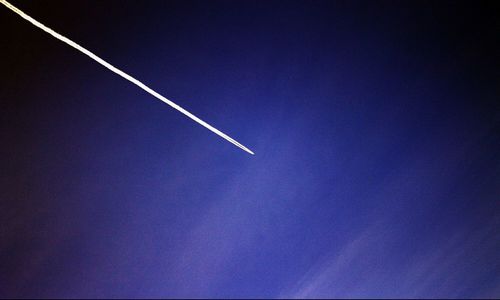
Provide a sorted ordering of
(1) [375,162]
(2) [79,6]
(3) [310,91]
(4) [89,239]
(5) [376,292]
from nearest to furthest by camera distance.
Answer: (2) [79,6], (3) [310,91], (1) [375,162], (4) [89,239], (5) [376,292]

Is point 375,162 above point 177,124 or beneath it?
above

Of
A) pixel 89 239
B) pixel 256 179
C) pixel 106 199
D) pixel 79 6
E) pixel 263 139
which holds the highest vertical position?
pixel 79 6

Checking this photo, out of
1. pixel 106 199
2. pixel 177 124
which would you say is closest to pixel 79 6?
pixel 177 124

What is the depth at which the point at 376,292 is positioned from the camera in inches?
71.1

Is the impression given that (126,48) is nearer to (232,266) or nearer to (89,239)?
(89,239)

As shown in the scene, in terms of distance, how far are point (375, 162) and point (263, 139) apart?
17.9 inches

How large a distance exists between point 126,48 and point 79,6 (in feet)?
0.56

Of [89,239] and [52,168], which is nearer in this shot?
[52,168]

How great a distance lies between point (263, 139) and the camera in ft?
4.39

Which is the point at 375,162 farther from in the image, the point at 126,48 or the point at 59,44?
the point at 59,44

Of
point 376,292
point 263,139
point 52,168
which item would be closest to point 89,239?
point 52,168

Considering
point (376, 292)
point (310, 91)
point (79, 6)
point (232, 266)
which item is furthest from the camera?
point (376, 292)

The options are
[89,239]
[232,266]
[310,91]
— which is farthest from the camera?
[232,266]

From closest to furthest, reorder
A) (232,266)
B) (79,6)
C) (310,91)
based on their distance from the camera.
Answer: (79,6) < (310,91) < (232,266)
